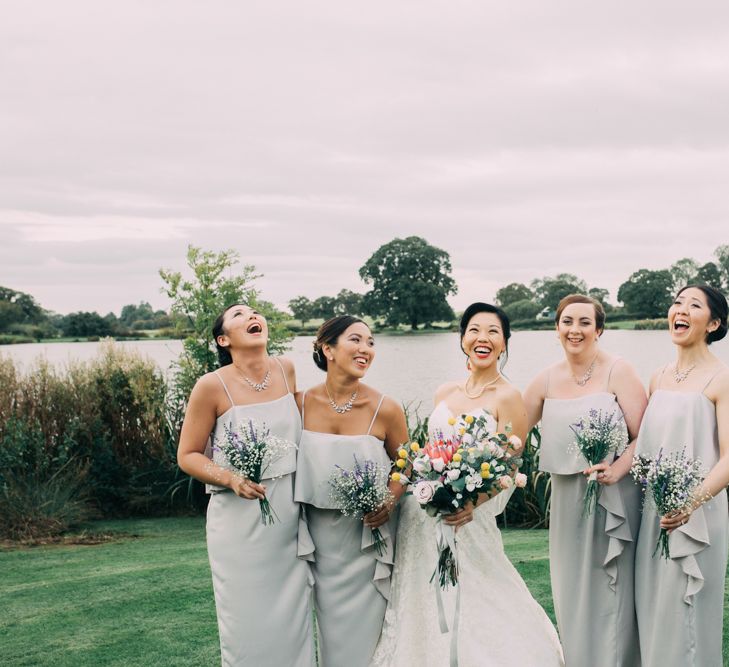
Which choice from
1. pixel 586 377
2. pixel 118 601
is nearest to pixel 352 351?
pixel 586 377

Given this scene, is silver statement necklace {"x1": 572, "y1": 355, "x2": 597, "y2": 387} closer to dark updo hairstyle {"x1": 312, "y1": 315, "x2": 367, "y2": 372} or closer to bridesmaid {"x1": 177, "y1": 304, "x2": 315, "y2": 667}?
dark updo hairstyle {"x1": 312, "y1": 315, "x2": 367, "y2": 372}

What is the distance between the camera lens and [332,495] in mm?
5031

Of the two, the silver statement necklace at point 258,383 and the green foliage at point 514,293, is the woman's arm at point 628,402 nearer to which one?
the silver statement necklace at point 258,383

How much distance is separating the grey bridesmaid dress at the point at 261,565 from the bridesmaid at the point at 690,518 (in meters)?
2.11

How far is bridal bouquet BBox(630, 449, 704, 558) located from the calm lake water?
238 inches

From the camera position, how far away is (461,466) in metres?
4.66

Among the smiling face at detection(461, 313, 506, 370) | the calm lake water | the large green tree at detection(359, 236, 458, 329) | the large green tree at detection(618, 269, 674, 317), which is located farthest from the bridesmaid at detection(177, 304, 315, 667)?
the large green tree at detection(359, 236, 458, 329)

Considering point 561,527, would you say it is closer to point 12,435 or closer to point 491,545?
point 491,545

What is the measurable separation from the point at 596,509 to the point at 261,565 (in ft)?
6.93

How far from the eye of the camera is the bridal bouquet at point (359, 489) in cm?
486

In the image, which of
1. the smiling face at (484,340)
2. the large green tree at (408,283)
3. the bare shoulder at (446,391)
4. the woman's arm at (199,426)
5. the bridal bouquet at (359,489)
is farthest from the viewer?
the large green tree at (408,283)

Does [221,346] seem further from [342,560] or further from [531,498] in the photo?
[531,498]

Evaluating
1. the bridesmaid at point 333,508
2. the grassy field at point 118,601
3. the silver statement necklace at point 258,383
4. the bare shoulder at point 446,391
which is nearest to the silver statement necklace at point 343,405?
the bridesmaid at point 333,508

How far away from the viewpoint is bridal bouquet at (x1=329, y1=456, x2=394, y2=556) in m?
4.86
